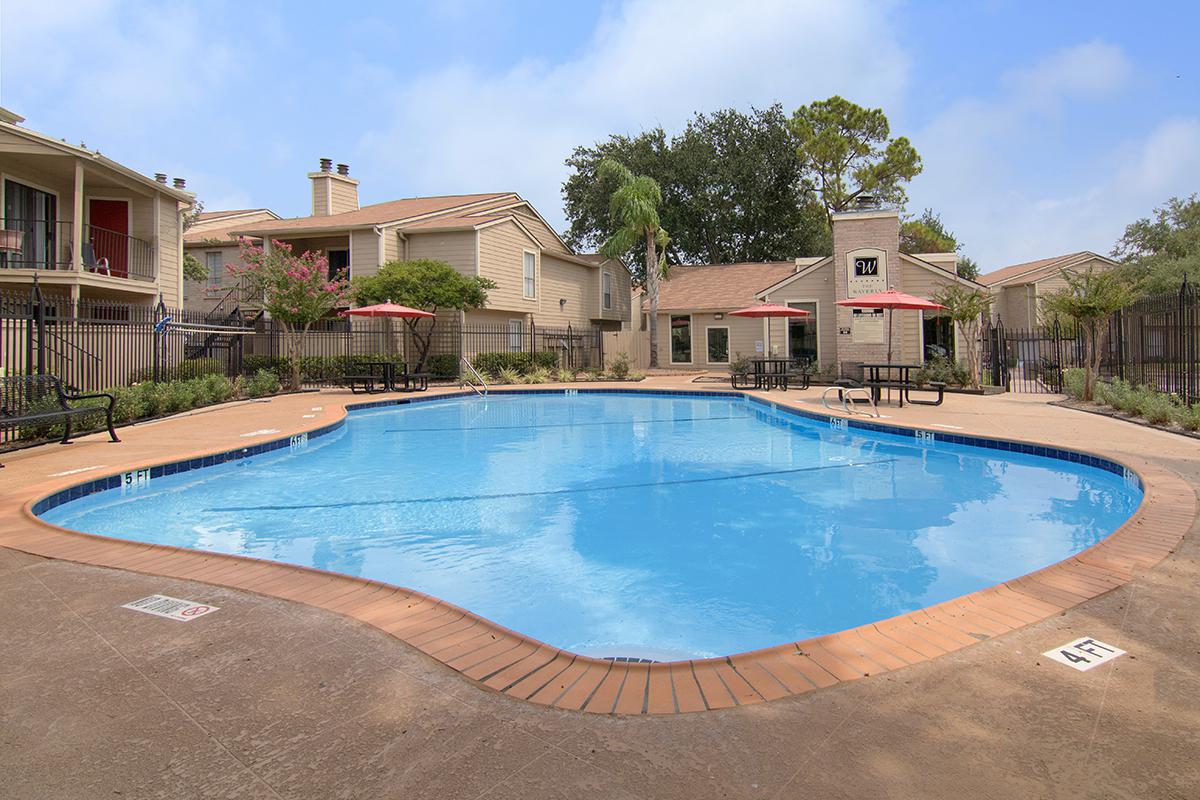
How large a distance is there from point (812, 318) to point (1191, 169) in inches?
754

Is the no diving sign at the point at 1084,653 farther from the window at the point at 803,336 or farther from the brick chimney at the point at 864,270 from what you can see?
the window at the point at 803,336

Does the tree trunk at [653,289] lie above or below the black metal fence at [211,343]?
above

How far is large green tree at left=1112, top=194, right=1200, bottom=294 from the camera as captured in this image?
2450cm

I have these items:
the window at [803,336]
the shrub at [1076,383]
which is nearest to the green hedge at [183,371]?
the window at [803,336]

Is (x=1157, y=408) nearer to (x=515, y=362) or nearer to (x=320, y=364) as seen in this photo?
(x=515, y=362)

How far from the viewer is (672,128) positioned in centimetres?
3512

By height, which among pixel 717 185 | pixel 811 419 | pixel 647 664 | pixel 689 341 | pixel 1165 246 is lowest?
pixel 647 664

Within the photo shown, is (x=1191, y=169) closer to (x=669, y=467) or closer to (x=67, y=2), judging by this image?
(x=669, y=467)

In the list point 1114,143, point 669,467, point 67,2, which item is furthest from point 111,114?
point 1114,143

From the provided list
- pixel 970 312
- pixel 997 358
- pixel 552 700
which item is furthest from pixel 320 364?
pixel 552 700

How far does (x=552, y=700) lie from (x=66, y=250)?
18780mm

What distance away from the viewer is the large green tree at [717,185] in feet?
112

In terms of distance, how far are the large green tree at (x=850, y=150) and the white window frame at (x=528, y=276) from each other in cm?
1656

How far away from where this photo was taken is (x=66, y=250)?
1591cm
